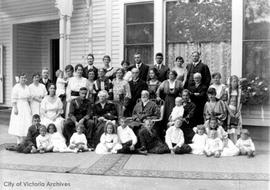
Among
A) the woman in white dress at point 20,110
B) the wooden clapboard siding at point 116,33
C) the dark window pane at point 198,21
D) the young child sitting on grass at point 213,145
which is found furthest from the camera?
the wooden clapboard siding at point 116,33

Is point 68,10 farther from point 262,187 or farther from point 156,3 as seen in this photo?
point 262,187

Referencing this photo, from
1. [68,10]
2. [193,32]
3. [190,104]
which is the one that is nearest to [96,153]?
[190,104]

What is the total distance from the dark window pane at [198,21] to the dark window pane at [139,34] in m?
0.48

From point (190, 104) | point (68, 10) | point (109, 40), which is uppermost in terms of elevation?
point (68, 10)

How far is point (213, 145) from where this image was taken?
6.85m

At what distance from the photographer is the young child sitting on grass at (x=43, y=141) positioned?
7128 mm

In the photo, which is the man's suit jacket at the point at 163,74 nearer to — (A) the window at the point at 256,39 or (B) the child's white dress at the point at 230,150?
(A) the window at the point at 256,39

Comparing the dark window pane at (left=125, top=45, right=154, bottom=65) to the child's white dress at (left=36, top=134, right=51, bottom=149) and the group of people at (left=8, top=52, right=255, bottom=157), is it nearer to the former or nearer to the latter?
the group of people at (left=8, top=52, right=255, bottom=157)

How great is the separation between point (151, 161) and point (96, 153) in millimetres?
1222

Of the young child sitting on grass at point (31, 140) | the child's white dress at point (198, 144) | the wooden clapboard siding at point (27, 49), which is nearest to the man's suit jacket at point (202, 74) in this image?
the child's white dress at point (198, 144)

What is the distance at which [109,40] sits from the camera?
10148mm

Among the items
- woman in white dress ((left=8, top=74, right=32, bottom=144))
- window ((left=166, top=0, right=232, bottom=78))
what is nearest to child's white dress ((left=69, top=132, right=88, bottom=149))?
woman in white dress ((left=8, top=74, right=32, bottom=144))

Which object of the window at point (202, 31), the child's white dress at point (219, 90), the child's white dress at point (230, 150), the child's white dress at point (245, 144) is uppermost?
the window at point (202, 31)

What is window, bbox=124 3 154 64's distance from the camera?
9633mm
